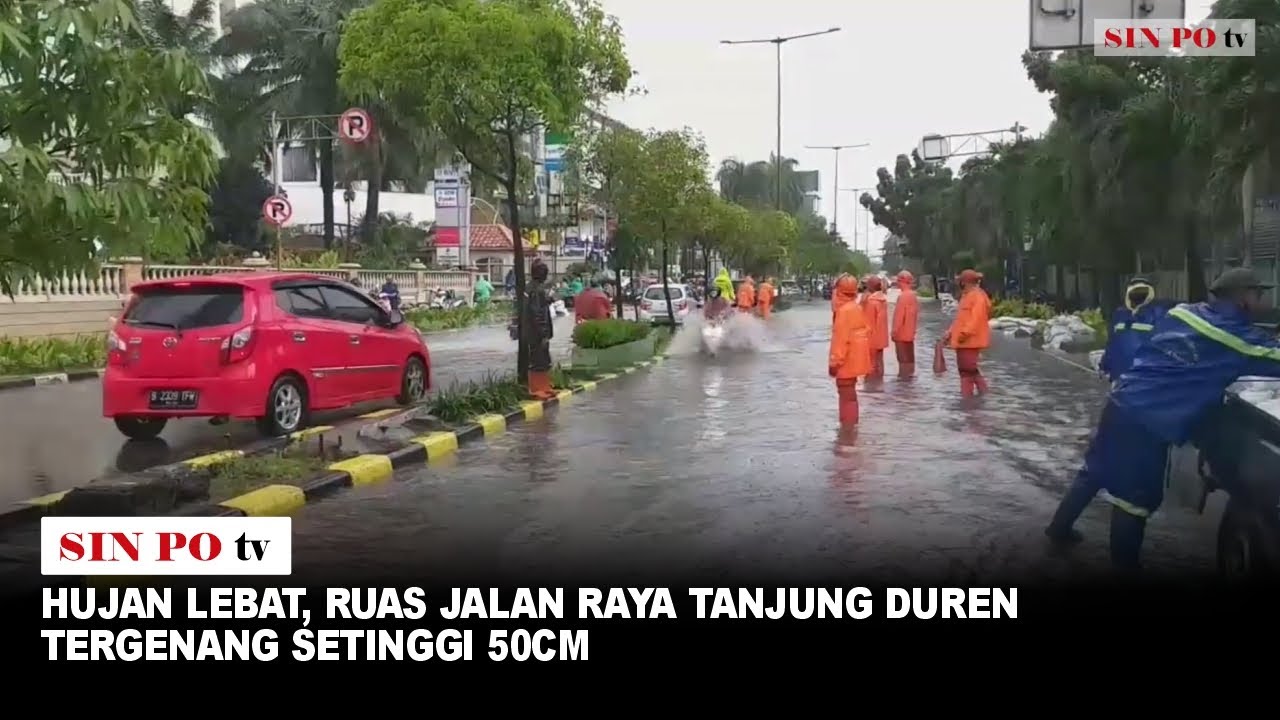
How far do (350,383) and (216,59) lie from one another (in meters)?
33.9

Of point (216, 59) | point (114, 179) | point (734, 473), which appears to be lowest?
point (734, 473)

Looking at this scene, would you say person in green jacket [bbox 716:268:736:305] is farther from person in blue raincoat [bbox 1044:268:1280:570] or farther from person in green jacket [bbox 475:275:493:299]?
person in blue raincoat [bbox 1044:268:1280:570]

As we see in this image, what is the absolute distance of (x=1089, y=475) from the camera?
6.58 metres

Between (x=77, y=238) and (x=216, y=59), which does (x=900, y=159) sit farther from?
(x=77, y=238)

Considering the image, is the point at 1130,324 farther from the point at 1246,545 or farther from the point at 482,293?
the point at 482,293

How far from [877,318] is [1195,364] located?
12038 millimetres

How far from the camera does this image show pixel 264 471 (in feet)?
28.9

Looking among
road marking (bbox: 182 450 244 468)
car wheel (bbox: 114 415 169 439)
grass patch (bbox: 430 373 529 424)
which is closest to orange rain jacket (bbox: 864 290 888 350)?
grass patch (bbox: 430 373 529 424)

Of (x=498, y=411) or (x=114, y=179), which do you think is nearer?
(x=114, y=179)

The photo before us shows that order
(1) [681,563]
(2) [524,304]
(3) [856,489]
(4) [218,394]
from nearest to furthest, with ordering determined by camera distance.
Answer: (1) [681,563] < (3) [856,489] < (4) [218,394] < (2) [524,304]

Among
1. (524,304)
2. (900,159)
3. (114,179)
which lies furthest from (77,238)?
(900,159)

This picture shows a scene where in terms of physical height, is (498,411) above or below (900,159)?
below

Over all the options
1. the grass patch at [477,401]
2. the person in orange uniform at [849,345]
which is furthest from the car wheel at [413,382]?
the person in orange uniform at [849,345]

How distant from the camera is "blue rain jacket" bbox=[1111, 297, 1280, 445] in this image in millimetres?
5477
